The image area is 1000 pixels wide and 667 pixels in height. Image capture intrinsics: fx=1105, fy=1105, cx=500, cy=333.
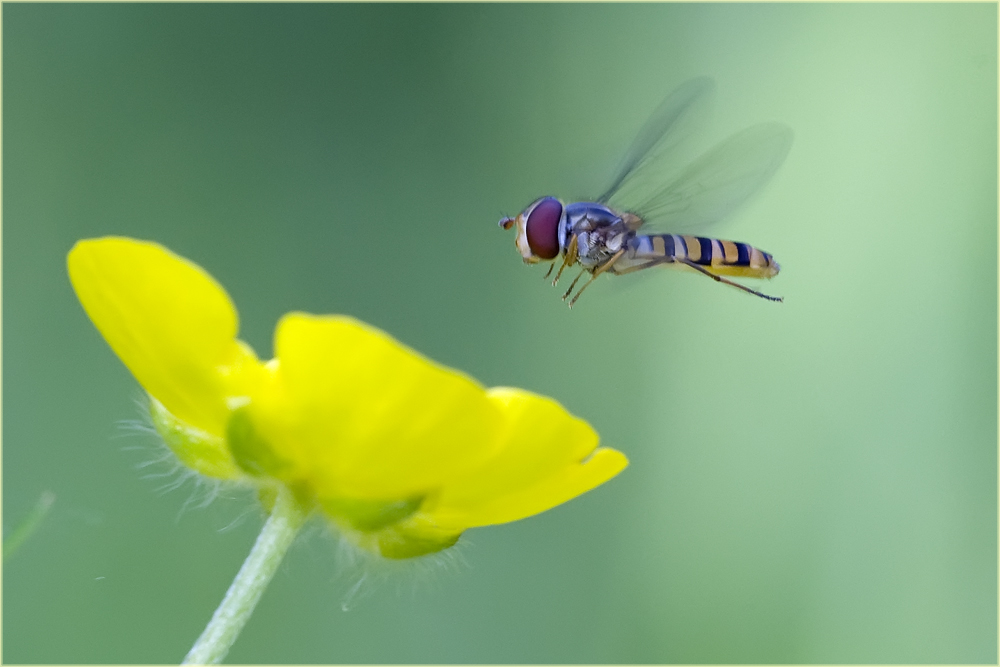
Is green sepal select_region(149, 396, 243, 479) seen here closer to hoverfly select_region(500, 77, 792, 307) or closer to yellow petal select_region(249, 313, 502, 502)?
yellow petal select_region(249, 313, 502, 502)

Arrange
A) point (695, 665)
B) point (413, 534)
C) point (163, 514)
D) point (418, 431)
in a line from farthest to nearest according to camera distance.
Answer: point (695, 665) → point (163, 514) → point (413, 534) → point (418, 431)

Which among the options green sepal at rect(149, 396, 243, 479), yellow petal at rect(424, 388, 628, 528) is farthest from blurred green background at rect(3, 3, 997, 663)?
yellow petal at rect(424, 388, 628, 528)

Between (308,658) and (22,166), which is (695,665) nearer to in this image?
(308,658)

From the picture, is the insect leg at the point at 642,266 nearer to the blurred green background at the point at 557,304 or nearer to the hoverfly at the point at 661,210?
the hoverfly at the point at 661,210

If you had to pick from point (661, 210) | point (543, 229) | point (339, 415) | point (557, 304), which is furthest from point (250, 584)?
point (557, 304)

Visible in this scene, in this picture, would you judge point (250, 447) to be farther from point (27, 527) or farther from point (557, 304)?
point (557, 304)

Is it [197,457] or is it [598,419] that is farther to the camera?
→ [598,419]

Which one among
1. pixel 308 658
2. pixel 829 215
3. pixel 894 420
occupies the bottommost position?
pixel 308 658

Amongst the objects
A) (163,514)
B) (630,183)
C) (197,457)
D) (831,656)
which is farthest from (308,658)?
(197,457)
